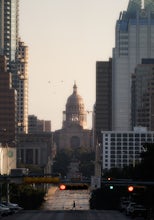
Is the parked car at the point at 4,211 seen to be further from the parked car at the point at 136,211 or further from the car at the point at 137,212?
the car at the point at 137,212

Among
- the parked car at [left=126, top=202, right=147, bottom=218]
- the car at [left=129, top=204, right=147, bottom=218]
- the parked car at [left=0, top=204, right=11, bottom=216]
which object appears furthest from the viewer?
the parked car at [left=0, top=204, right=11, bottom=216]

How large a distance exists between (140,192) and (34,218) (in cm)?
4264

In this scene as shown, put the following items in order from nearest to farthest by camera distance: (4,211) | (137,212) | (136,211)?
(136,211), (137,212), (4,211)

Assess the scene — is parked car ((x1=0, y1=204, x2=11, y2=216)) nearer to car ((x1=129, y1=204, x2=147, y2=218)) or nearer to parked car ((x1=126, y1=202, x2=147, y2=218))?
parked car ((x1=126, y1=202, x2=147, y2=218))

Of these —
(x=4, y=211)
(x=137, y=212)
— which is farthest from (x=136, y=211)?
(x=4, y=211)

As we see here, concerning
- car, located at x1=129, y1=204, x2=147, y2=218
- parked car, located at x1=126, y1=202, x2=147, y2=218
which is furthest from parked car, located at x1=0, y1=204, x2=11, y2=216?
car, located at x1=129, y1=204, x2=147, y2=218

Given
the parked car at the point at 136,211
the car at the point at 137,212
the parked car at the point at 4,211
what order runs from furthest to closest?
the parked car at the point at 4,211, the parked car at the point at 136,211, the car at the point at 137,212

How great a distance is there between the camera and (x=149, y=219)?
142 metres

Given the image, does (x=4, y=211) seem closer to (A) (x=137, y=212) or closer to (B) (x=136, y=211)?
(B) (x=136, y=211)

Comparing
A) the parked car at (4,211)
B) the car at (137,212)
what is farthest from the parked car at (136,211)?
the parked car at (4,211)

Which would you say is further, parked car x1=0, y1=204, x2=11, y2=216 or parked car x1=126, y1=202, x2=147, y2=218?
parked car x1=0, y1=204, x2=11, y2=216

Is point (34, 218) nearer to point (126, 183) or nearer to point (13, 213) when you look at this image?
point (126, 183)

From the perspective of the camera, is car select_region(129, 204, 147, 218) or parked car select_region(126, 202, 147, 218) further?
parked car select_region(126, 202, 147, 218)

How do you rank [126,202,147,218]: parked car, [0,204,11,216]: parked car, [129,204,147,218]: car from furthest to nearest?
[0,204,11,216]: parked car
[126,202,147,218]: parked car
[129,204,147,218]: car
